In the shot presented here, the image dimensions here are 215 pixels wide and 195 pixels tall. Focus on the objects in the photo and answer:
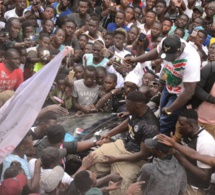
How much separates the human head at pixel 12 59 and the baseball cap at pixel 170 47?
2.77 metres

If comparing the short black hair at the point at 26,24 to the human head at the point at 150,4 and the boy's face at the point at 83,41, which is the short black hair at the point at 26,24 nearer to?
the boy's face at the point at 83,41

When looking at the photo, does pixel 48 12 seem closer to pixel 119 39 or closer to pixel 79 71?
pixel 119 39

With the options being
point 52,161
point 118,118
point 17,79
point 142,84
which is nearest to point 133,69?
point 142,84

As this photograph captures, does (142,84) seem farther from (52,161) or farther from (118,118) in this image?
(52,161)

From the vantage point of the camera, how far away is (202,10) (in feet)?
37.8

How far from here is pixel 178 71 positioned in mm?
6031

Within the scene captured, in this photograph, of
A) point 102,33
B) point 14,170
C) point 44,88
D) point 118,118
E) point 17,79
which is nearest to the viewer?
point 14,170

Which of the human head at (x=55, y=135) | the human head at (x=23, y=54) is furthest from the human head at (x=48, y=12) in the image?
the human head at (x=55, y=135)

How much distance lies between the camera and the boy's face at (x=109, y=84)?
8.19 meters

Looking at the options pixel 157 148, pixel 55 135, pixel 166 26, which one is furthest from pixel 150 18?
pixel 157 148

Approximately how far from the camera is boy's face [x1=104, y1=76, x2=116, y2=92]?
26.9 ft

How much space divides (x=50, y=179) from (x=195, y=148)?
1.50m

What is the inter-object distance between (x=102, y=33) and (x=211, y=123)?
4.69m

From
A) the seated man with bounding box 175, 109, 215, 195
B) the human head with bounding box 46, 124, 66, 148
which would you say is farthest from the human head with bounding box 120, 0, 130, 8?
the seated man with bounding box 175, 109, 215, 195
